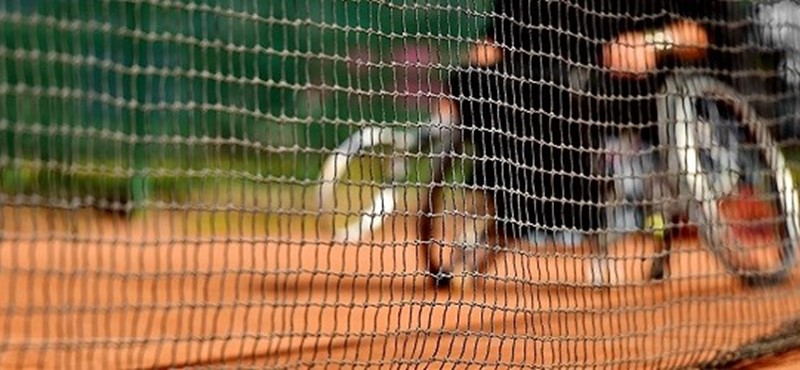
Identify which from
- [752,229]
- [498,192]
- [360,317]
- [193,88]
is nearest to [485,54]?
[498,192]

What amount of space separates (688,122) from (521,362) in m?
1.14

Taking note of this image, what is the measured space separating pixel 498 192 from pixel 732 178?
4.54ft

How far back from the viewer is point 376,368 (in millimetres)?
3428

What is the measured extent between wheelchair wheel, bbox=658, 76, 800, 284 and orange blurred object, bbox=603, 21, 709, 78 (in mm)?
92

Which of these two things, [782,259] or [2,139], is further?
[782,259]

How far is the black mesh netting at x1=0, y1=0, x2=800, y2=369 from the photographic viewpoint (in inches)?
134

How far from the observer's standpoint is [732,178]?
15.2ft

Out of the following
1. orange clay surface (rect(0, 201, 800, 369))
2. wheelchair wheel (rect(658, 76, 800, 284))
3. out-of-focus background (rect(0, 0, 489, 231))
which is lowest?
orange clay surface (rect(0, 201, 800, 369))

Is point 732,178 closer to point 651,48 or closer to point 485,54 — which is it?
point 651,48

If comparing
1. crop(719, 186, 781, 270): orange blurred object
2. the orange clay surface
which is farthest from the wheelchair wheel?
the orange clay surface

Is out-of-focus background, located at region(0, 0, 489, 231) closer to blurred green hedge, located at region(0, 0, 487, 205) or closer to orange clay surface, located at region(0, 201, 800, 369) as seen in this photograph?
blurred green hedge, located at region(0, 0, 487, 205)

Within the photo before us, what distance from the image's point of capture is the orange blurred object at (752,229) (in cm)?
464

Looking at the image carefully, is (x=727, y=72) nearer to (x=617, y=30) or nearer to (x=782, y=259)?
(x=617, y=30)

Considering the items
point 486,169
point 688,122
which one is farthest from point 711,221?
point 486,169
